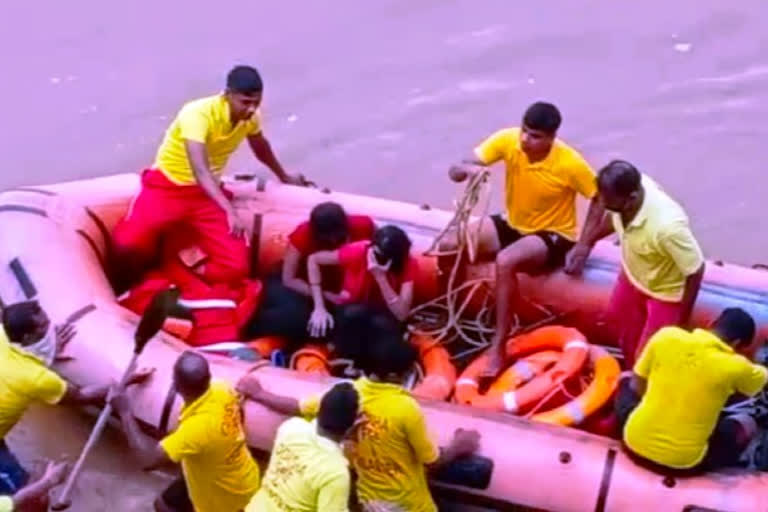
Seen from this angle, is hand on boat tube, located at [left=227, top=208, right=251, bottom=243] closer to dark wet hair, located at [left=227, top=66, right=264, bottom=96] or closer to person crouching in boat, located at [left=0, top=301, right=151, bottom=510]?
dark wet hair, located at [left=227, top=66, right=264, bottom=96]

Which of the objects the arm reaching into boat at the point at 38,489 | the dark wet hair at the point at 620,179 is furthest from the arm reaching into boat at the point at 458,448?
the arm reaching into boat at the point at 38,489

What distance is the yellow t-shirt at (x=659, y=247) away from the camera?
6.12 m

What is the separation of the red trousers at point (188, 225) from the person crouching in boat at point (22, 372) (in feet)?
3.03

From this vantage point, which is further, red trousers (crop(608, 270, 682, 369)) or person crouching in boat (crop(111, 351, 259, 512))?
red trousers (crop(608, 270, 682, 369))

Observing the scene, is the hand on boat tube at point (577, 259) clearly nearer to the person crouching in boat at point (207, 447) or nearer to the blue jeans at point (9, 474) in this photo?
the person crouching in boat at point (207, 447)

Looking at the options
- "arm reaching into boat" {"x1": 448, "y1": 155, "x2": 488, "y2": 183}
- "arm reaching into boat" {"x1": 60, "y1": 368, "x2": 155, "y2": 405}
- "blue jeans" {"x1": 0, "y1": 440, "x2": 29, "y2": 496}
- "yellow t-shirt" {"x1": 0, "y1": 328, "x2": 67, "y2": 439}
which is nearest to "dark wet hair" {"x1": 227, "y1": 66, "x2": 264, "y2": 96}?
"arm reaching into boat" {"x1": 448, "y1": 155, "x2": 488, "y2": 183}

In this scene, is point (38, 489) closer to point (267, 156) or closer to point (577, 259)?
point (267, 156)

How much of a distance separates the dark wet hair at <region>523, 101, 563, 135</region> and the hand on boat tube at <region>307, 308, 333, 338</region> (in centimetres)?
104

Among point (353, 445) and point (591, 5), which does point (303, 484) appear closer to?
point (353, 445)

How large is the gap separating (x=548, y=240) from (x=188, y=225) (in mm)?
1387

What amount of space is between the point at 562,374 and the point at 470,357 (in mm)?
517

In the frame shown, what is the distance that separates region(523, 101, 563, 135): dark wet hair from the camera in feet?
21.3

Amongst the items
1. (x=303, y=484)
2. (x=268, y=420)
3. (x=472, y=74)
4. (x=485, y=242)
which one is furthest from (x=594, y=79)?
(x=303, y=484)

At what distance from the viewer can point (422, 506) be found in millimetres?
5734
